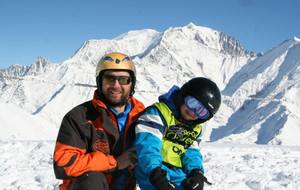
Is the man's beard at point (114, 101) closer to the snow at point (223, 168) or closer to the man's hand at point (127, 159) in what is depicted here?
the man's hand at point (127, 159)

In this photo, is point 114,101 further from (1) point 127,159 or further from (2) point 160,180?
(2) point 160,180

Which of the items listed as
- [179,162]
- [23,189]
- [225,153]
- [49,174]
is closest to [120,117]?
[179,162]

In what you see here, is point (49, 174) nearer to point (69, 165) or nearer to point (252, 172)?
point (252, 172)

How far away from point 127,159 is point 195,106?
30.8 inches

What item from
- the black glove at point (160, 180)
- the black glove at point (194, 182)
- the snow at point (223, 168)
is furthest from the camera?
the snow at point (223, 168)

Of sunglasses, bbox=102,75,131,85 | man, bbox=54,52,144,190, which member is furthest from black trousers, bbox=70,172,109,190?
sunglasses, bbox=102,75,131,85

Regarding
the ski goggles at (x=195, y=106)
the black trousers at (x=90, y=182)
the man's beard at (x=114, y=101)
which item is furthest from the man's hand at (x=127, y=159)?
the ski goggles at (x=195, y=106)

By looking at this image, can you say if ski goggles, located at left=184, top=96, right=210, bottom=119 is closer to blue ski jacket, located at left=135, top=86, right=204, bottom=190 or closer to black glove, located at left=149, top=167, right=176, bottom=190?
blue ski jacket, located at left=135, top=86, right=204, bottom=190

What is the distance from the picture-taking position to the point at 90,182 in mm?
3807

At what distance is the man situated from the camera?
393 centimetres

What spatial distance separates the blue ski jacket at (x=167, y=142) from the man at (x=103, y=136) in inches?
8.8

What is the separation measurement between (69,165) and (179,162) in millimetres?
1086

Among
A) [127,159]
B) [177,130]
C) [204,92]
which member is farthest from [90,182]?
[204,92]

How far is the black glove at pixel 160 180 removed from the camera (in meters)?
3.64
